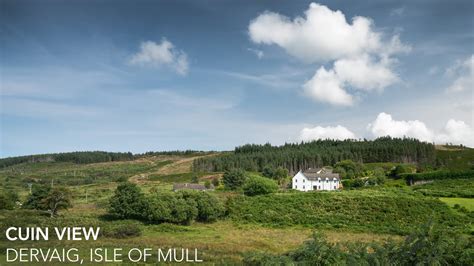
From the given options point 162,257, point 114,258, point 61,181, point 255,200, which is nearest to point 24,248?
point 114,258

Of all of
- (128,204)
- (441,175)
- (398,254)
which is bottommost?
(128,204)

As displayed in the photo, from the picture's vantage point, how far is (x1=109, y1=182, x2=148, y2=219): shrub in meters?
45.7

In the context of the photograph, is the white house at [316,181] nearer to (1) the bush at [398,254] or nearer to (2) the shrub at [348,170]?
(2) the shrub at [348,170]

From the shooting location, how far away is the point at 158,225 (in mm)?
42906

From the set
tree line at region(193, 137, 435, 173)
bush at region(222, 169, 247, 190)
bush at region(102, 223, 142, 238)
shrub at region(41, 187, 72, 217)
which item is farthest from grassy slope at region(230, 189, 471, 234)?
tree line at region(193, 137, 435, 173)

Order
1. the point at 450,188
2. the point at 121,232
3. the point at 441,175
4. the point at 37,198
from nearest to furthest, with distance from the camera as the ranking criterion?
the point at 121,232
the point at 37,198
the point at 450,188
the point at 441,175

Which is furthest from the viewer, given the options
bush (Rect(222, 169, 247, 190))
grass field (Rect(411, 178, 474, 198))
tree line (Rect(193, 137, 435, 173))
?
tree line (Rect(193, 137, 435, 173))

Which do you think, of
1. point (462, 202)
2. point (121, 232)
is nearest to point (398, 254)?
point (121, 232)

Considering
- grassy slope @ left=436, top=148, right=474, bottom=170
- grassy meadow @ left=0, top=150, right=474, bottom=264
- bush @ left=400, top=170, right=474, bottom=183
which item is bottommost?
grassy meadow @ left=0, top=150, right=474, bottom=264

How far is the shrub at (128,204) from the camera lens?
150 feet

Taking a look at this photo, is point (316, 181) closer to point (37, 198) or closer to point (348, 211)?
point (348, 211)

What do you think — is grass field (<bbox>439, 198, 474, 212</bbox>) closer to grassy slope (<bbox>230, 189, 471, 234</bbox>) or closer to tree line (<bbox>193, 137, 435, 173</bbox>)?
grassy slope (<bbox>230, 189, 471, 234</bbox>)

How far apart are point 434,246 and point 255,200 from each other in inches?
1878

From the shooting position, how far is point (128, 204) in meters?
46.2
